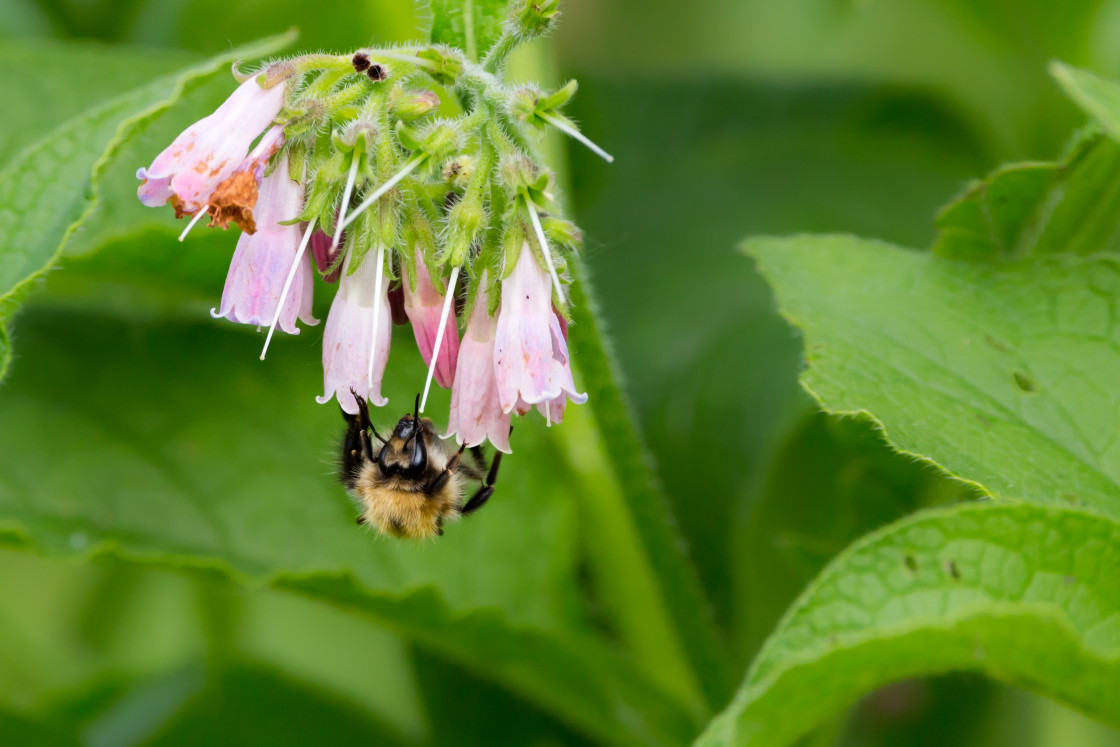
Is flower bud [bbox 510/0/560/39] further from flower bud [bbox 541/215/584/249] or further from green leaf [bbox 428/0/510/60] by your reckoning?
flower bud [bbox 541/215/584/249]

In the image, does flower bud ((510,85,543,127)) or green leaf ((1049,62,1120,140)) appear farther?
green leaf ((1049,62,1120,140))

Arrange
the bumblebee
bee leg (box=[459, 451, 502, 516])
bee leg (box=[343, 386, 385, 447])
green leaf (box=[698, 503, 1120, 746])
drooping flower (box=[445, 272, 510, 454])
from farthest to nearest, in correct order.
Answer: bee leg (box=[459, 451, 502, 516]) < the bumblebee < bee leg (box=[343, 386, 385, 447]) < drooping flower (box=[445, 272, 510, 454]) < green leaf (box=[698, 503, 1120, 746])

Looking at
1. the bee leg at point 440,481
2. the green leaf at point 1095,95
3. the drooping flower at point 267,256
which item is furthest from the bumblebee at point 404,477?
the green leaf at point 1095,95

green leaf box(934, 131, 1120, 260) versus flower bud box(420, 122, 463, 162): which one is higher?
flower bud box(420, 122, 463, 162)

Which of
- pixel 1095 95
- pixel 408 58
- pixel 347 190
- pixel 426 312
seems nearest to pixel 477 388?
pixel 426 312

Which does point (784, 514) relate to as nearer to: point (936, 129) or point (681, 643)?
point (681, 643)

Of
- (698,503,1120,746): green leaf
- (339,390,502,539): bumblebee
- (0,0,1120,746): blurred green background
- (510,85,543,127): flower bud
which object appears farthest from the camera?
(0,0,1120,746): blurred green background

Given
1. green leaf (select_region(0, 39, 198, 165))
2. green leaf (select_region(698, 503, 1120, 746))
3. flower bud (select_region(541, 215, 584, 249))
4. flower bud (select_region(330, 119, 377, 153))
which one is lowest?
green leaf (select_region(698, 503, 1120, 746))

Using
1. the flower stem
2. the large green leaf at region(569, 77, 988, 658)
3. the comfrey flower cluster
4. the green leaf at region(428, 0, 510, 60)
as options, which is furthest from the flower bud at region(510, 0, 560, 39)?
the large green leaf at region(569, 77, 988, 658)

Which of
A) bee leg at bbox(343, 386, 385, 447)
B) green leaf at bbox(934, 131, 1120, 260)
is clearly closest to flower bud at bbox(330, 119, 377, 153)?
bee leg at bbox(343, 386, 385, 447)

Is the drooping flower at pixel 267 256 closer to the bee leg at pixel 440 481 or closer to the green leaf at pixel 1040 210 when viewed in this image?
the bee leg at pixel 440 481
